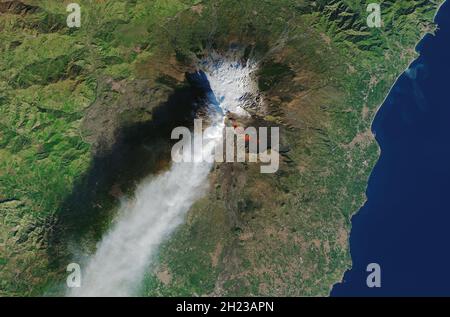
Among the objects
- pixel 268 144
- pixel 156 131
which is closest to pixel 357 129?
pixel 268 144

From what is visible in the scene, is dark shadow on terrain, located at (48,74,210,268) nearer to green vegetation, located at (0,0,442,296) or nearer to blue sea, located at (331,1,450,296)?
green vegetation, located at (0,0,442,296)

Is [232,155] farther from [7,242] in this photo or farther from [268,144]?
→ [7,242]

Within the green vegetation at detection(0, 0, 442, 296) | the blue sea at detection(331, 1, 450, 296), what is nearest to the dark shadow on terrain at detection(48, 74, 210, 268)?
the green vegetation at detection(0, 0, 442, 296)

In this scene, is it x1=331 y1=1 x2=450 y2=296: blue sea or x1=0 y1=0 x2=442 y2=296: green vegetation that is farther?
x1=331 y1=1 x2=450 y2=296: blue sea

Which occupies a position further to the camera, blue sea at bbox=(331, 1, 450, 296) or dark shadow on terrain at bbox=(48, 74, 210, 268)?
blue sea at bbox=(331, 1, 450, 296)
